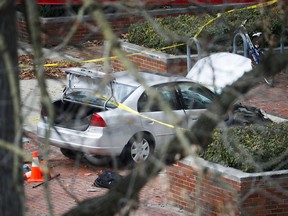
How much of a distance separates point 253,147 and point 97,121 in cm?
269

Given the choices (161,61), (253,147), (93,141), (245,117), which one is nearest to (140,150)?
(93,141)

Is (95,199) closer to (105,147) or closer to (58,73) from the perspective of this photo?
(105,147)

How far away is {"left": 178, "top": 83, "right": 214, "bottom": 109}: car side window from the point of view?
524 inches

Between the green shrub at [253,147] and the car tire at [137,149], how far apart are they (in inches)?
67.4

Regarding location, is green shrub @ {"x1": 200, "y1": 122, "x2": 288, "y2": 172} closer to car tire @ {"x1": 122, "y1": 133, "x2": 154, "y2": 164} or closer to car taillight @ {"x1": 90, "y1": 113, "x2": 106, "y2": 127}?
car tire @ {"x1": 122, "y1": 133, "x2": 154, "y2": 164}

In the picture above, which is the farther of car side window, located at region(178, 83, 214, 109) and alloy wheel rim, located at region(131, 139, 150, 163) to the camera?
car side window, located at region(178, 83, 214, 109)

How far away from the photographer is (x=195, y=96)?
44.8 ft

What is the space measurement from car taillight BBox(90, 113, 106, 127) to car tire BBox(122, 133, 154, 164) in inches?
19.4

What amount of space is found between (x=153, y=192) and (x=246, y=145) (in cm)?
166

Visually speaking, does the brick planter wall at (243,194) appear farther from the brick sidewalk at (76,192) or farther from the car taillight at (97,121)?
the car taillight at (97,121)

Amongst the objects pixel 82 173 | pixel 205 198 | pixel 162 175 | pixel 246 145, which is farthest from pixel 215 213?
pixel 82 173

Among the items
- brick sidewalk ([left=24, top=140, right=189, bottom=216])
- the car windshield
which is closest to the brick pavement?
brick sidewalk ([left=24, top=140, right=189, bottom=216])

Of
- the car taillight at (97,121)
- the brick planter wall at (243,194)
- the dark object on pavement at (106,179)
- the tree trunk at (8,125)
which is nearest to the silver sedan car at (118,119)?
the car taillight at (97,121)

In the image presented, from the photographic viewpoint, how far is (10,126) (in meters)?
5.14
